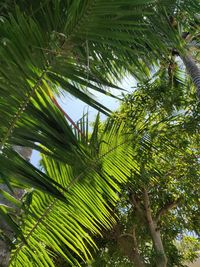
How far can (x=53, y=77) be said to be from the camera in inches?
54.5

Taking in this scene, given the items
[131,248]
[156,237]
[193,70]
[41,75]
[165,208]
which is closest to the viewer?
[41,75]

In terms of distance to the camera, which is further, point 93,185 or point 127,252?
point 127,252

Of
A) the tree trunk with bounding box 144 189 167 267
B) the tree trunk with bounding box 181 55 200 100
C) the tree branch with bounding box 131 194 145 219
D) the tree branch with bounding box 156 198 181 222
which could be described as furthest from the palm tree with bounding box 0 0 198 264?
the tree branch with bounding box 131 194 145 219

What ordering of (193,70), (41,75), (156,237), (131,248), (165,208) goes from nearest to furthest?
(41,75)
(193,70)
(156,237)
(165,208)
(131,248)

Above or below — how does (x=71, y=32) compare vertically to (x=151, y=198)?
below

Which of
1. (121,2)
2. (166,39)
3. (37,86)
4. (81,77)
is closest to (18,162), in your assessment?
(37,86)

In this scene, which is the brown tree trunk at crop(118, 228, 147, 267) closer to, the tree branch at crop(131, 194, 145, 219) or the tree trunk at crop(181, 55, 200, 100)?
the tree branch at crop(131, 194, 145, 219)

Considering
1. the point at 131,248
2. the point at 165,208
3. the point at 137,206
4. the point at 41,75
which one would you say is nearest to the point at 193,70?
the point at 165,208

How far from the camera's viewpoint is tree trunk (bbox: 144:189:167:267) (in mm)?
7234

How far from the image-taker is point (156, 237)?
25.6ft

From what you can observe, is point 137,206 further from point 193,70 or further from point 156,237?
point 193,70

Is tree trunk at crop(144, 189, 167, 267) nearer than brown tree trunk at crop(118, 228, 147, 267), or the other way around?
tree trunk at crop(144, 189, 167, 267)

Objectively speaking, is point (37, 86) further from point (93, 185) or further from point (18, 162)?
point (93, 185)

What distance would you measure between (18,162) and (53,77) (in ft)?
1.07
